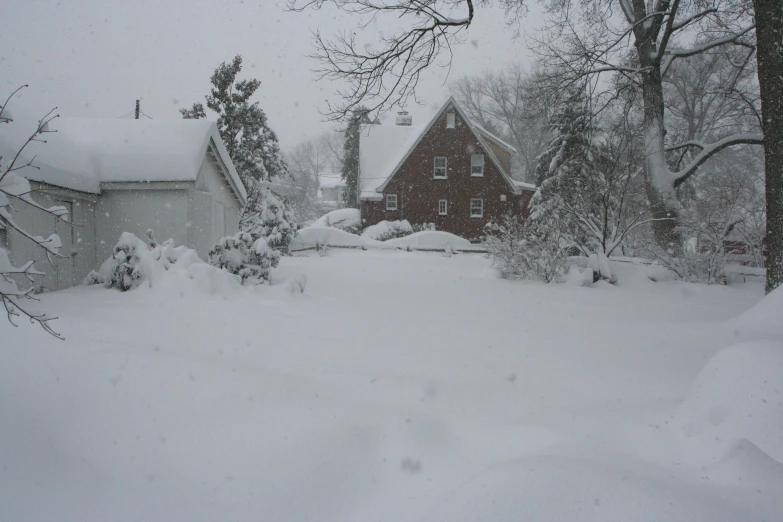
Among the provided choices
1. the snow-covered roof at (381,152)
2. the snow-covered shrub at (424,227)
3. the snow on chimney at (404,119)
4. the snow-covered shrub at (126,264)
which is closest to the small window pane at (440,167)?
the snow-covered roof at (381,152)

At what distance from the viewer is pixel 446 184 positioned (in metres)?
32.5

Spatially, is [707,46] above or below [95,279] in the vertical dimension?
above

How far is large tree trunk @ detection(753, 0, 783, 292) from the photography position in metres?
6.57

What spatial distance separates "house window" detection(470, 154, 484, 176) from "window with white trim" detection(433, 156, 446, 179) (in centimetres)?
197

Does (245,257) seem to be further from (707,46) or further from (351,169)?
(351,169)

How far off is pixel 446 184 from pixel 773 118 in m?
25.9

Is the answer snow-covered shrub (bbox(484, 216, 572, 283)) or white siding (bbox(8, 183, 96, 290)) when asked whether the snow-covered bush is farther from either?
white siding (bbox(8, 183, 96, 290))

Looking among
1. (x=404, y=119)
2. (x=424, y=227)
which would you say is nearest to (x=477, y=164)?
(x=424, y=227)

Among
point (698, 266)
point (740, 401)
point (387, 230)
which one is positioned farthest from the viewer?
point (387, 230)

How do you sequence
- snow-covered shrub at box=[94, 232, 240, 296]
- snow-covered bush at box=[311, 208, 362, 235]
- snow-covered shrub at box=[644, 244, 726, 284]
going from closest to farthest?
snow-covered shrub at box=[94, 232, 240, 296], snow-covered shrub at box=[644, 244, 726, 284], snow-covered bush at box=[311, 208, 362, 235]

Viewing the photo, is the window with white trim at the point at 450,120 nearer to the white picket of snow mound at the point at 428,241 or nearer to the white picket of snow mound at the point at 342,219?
the white picket of snow mound at the point at 342,219

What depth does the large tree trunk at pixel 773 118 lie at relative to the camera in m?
6.57

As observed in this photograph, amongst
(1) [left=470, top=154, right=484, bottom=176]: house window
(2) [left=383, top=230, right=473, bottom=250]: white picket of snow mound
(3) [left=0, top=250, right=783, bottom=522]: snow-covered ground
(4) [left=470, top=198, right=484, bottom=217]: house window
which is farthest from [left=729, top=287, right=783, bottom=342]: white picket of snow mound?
(1) [left=470, top=154, right=484, bottom=176]: house window

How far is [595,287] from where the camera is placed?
11.0 m
